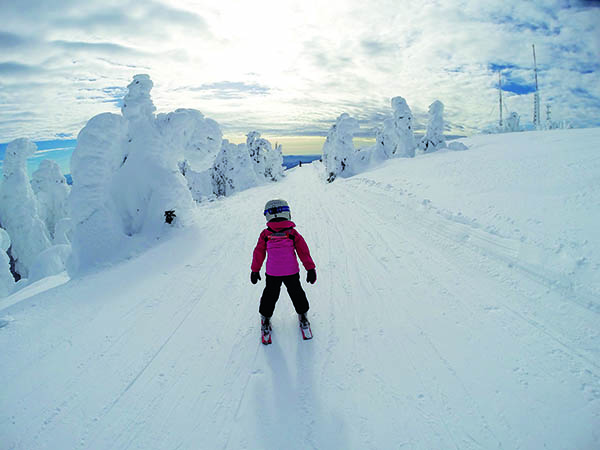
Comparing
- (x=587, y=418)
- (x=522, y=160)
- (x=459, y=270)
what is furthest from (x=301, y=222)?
(x=522, y=160)

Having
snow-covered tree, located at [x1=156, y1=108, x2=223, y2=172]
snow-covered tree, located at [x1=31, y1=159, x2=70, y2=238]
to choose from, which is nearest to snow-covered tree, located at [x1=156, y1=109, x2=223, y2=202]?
snow-covered tree, located at [x1=156, y1=108, x2=223, y2=172]

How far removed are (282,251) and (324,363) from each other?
143cm

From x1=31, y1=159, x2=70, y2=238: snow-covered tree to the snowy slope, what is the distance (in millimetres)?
37892

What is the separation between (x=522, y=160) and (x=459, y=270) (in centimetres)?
920

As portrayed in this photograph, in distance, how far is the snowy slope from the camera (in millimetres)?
2398

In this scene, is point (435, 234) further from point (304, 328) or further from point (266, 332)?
point (266, 332)

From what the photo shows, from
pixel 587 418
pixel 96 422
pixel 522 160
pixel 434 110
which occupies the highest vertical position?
pixel 434 110

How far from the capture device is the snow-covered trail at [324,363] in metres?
2.38

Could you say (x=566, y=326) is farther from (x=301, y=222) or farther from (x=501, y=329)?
(x=301, y=222)

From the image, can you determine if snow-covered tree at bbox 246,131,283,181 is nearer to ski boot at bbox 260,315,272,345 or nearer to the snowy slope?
the snowy slope

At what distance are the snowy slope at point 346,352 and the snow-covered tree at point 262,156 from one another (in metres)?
44.0

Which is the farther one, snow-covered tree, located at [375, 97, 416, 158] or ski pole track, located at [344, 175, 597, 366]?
snow-covered tree, located at [375, 97, 416, 158]

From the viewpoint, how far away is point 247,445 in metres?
2.29

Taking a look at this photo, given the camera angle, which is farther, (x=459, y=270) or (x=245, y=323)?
(x=459, y=270)
